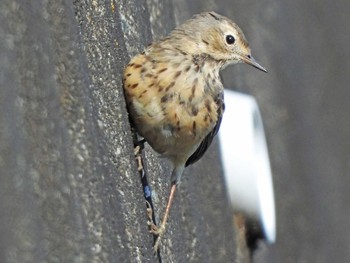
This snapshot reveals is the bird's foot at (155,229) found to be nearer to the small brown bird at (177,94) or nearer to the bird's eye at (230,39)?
the small brown bird at (177,94)

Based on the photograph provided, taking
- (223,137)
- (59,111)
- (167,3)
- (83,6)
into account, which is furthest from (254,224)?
(59,111)

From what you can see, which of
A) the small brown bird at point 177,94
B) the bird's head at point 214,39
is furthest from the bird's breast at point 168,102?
the bird's head at point 214,39

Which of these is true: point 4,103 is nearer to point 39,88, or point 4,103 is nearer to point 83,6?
point 39,88

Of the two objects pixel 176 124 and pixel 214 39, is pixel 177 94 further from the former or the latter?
pixel 214 39

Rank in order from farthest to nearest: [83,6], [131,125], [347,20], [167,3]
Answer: [347,20] → [167,3] → [131,125] → [83,6]

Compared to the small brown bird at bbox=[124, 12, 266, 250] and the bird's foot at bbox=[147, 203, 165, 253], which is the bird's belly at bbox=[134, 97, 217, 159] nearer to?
the small brown bird at bbox=[124, 12, 266, 250]

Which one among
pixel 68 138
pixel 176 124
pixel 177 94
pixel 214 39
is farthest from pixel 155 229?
pixel 68 138
